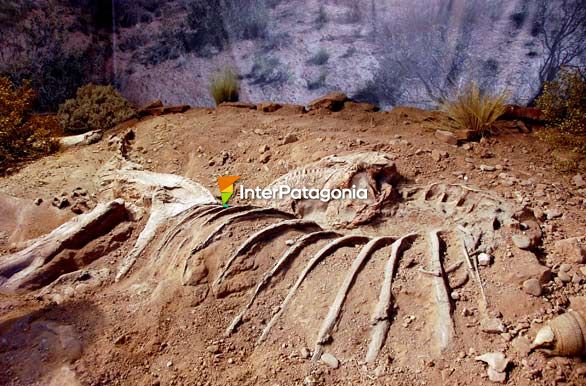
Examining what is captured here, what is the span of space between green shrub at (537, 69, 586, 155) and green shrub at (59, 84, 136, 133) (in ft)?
13.6

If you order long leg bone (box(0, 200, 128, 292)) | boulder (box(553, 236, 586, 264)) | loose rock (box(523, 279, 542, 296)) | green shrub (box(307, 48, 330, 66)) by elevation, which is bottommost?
long leg bone (box(0, 200, 128, 292))

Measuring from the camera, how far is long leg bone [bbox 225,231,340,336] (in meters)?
2.27

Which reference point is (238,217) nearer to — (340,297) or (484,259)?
(340,297)

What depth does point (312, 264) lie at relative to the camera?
96.8 inches

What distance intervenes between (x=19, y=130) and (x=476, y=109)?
13.7ft

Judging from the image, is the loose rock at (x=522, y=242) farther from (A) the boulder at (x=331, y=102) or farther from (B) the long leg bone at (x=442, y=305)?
(A) the boulder at (x=331, y=102)

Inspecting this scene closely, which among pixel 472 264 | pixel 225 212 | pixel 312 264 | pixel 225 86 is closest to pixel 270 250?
pixel 312 264

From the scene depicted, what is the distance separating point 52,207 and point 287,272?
193cm

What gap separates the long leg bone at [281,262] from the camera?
7.45 ft

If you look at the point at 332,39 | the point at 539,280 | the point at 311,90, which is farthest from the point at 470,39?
the point at 539,280

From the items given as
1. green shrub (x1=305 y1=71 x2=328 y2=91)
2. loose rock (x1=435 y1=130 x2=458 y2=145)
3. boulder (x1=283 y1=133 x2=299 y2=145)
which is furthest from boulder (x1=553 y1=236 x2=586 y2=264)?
green shrub (x1=305 y1=71 x2=328 y2=91)

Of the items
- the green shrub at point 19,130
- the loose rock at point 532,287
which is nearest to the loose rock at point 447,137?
the loose rock at point 532,287

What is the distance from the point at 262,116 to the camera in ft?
16.0

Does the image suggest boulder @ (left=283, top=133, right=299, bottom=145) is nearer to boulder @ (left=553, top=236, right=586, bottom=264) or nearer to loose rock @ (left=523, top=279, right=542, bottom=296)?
boulder @ (left=553, top=236, right=586, bottom=264)
